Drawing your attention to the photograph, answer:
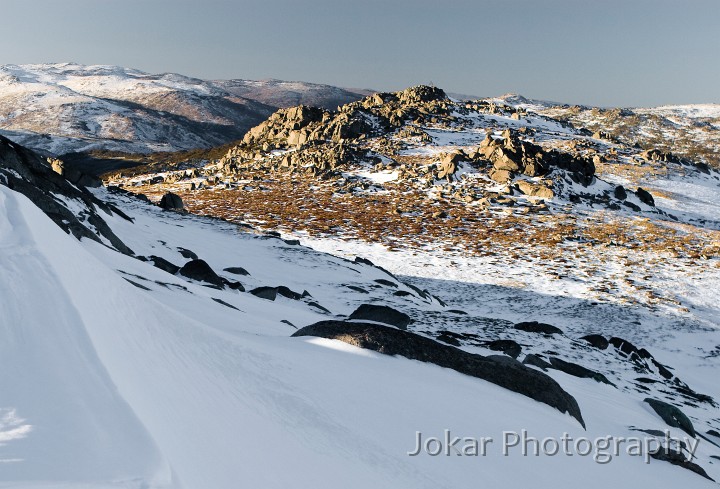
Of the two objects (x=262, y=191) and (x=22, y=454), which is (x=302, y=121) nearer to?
(x=262, y=191)

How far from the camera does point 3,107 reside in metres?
175

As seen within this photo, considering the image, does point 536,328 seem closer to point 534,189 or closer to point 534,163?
point 534,189

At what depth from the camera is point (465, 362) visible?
21.3ft

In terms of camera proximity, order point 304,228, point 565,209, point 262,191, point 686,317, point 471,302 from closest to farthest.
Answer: point 686,317, point 471,302, point 304,228, point 565,209, point 262,191

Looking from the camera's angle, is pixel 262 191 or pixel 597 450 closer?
pixel 597 450

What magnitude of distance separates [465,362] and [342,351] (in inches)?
69.1

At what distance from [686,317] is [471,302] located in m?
7.64

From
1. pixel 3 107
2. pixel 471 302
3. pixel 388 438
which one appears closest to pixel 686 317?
pixel 471 302

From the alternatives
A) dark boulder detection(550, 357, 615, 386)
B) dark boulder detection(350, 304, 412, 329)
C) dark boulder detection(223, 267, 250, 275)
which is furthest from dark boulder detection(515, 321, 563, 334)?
dark boulder detection(223, 267, 250, 275)

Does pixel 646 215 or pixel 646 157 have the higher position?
pixel 646 157

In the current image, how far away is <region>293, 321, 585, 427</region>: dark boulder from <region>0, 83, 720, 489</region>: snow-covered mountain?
0.10ft

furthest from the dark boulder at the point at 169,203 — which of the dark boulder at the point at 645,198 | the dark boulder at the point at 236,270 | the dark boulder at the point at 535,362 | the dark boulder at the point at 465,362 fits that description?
the dark boulder at the point at 645,198

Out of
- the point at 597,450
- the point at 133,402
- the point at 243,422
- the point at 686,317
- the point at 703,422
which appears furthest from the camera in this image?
the point at 686,317

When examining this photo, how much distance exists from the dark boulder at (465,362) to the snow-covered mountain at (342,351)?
31mm
